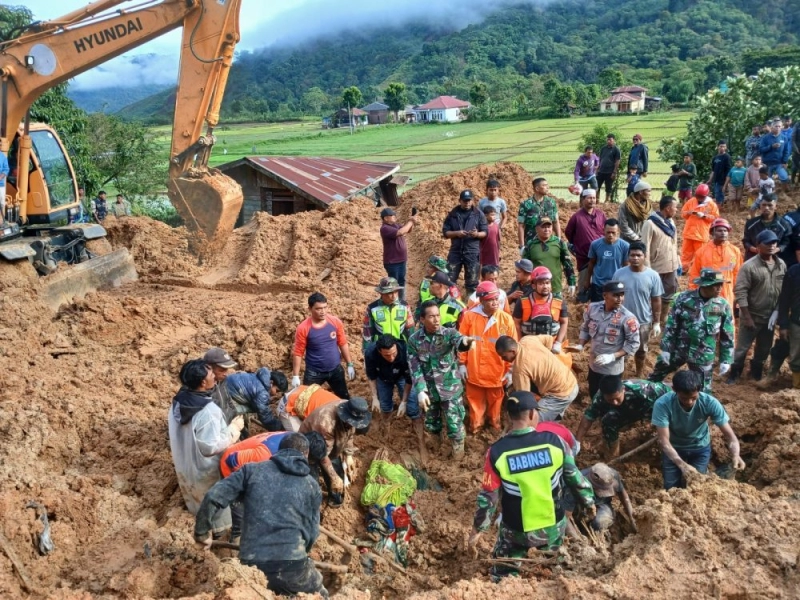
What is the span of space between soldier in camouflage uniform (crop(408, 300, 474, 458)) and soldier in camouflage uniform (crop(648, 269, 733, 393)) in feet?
6.34

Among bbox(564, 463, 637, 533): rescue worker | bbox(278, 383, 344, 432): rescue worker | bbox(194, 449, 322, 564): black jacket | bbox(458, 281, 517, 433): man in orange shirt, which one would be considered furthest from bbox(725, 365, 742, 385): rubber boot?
bbox(194, 449, 322, 564): black jacket

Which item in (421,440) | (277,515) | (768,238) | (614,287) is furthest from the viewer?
(768,238)

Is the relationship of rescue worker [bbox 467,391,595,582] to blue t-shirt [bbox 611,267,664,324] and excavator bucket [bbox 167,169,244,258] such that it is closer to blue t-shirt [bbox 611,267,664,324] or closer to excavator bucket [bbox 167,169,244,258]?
blue t-shirt [bbox 611,267,664,324]

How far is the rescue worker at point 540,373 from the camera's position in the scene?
541 centimetres

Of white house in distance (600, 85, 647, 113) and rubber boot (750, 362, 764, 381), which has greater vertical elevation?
white house in distance (600, 85, 647, 113)

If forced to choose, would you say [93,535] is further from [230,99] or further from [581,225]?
[230,99]

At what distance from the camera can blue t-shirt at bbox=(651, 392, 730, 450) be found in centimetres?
477

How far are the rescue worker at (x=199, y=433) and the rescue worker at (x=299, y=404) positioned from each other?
0.66m

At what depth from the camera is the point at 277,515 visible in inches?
152

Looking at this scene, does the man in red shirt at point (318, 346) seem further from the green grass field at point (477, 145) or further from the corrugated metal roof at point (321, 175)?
the green grass field at point (477, 145)

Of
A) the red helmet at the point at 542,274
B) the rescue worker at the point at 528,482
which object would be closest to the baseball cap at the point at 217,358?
the rescue worker at the point at 528,482

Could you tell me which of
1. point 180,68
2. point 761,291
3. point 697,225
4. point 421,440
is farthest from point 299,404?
point 180,68

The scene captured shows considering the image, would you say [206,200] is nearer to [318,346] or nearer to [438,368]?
[318,346]

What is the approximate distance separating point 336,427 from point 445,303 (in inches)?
70.9
